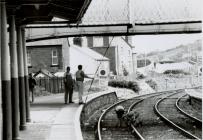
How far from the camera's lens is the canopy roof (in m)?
10.1

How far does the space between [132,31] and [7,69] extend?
12.5 m

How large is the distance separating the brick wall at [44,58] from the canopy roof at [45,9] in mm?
31376

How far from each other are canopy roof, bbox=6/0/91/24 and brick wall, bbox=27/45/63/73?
31376mm

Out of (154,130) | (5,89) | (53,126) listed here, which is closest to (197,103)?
(154,130)

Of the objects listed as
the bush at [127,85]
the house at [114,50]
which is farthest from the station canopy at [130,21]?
the house at [114,50]

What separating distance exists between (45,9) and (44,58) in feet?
109

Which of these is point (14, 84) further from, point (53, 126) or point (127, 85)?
point (127, 85)

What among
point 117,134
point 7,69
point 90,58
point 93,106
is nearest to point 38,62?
point 90,58

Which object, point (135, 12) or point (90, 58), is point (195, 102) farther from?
point (90, 58)

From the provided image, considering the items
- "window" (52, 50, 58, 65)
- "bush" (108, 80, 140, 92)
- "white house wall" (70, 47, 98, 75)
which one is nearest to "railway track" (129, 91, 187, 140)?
"bush" (108, 80, 140, 92)

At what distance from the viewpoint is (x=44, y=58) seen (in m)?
44.8

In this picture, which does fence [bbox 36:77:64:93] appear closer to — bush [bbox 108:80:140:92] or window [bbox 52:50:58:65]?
bush [bbox 108:80:140:92]

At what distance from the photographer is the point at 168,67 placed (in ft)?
294

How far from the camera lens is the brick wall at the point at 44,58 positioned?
4462 cm
